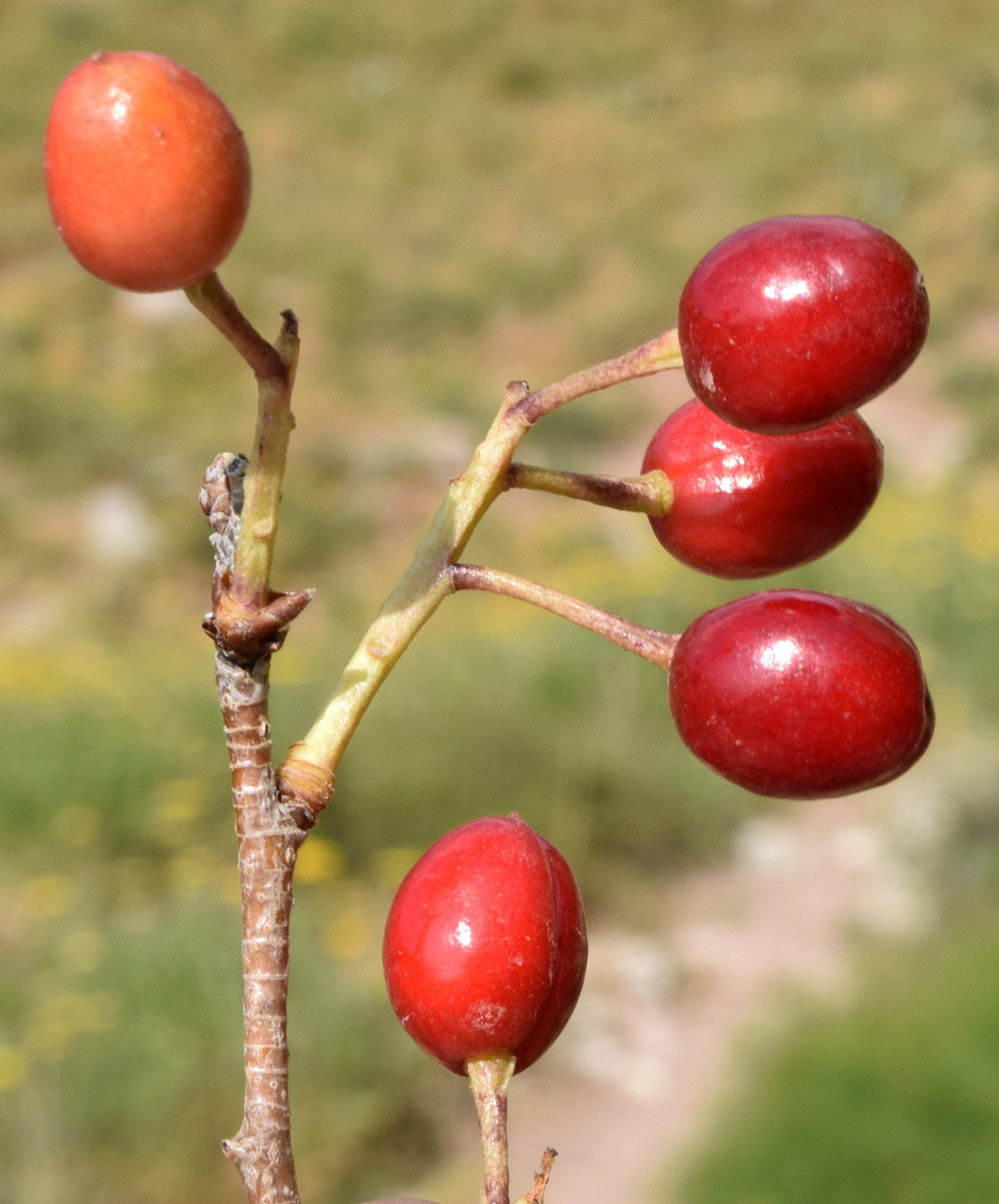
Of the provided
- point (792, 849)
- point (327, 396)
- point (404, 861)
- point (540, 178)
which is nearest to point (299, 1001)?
point (404, 861)

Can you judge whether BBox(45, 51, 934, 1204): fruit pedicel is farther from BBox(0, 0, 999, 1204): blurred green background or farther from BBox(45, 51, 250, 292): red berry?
BBox(0, 0, 999, 1204): blurred green background

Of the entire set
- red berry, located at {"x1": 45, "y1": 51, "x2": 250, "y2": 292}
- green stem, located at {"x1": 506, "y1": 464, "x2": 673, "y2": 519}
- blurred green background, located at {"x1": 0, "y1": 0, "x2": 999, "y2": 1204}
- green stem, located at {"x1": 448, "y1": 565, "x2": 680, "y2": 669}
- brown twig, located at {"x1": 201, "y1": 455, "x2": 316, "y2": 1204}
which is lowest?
brown twig, located at {"x1": 201, "y1": 455, "x2": 316, "y2": 1204}

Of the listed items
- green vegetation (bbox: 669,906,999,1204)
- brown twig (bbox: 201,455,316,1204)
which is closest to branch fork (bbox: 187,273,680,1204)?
brown twig (bbox: 201,455,316,1204)

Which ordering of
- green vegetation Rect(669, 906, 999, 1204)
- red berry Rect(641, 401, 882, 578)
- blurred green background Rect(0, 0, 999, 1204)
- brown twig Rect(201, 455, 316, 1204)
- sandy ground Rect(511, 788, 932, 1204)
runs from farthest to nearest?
sandy ground Rect(511, 788, 932, 1204) < blurred green background Rect(0, 0, 999, 1204) < green vegetation Rect(669, 906, 999, 1204) < red berry Rect(641, 401, 882, 578) < brown twig Rect(201, 455, 316, 1204)

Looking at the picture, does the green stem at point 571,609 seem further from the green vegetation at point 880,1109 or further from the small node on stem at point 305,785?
the green vegetation at point 880,1109

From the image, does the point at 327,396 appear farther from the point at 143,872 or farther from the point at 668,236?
the point at 143,872

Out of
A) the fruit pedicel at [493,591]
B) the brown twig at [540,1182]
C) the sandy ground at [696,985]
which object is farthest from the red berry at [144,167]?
the sandy ground at [696,985]
